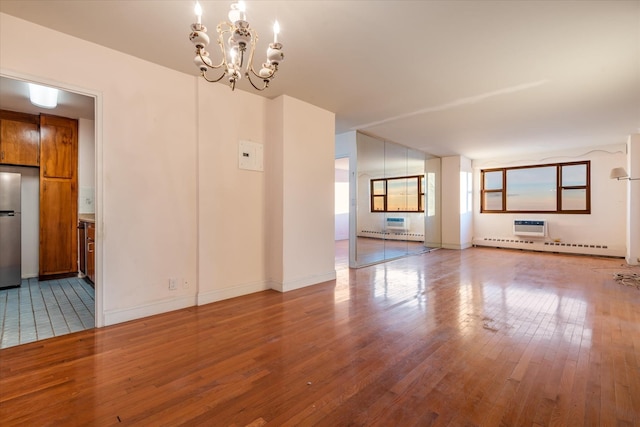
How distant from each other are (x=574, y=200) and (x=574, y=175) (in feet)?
1.96

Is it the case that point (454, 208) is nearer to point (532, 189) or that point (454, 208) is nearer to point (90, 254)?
point (532, 189)

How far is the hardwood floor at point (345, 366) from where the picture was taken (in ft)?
5.18

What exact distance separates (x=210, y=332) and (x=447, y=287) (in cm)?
321

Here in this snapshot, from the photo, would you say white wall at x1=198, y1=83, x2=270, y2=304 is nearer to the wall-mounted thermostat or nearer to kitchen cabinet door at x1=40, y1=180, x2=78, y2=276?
the wall-mounted thermostat

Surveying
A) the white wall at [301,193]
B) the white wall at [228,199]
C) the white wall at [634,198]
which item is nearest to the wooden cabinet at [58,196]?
the white wall at [228,199]

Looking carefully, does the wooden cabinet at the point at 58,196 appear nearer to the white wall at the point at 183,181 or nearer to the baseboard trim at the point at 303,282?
the white wall at the point at 183,181

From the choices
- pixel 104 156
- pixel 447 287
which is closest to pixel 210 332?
pixel 104 156

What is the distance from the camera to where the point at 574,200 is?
7012 millimetres

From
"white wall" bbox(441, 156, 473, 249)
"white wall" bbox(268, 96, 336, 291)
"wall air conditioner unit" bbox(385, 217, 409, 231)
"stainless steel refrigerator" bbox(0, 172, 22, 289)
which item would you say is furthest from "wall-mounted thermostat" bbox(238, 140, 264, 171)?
"white wall" bbox(441, 156, 473, 249)

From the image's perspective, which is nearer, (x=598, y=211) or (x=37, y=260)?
(x=37, y=260)

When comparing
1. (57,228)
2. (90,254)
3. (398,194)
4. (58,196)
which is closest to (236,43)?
(90,254)

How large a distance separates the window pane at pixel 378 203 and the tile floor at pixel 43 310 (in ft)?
15.5

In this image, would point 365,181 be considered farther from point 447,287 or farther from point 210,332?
point 210,332

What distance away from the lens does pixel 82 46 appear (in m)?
2.62
